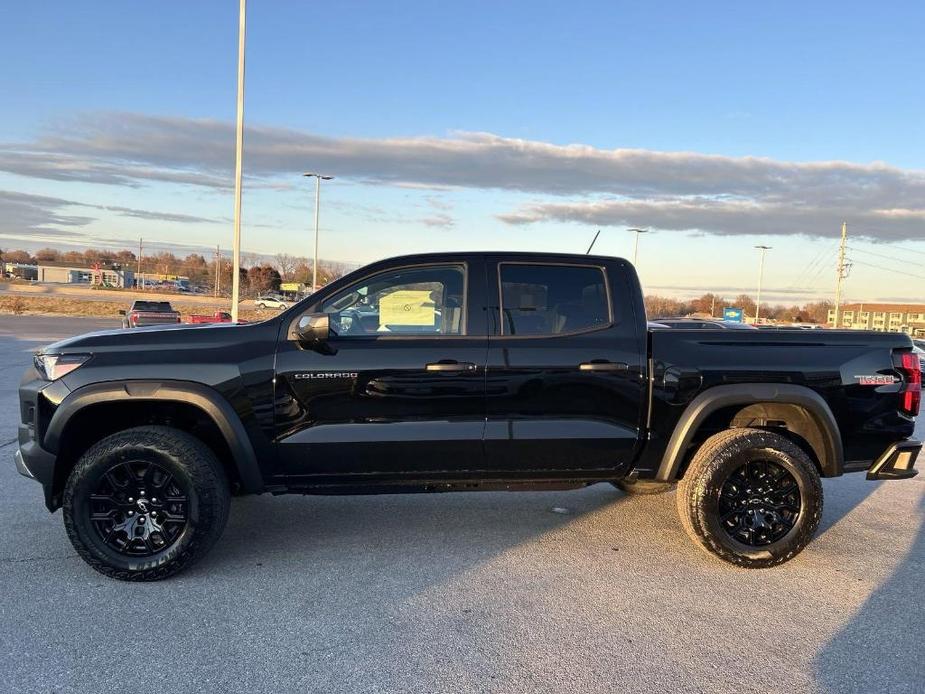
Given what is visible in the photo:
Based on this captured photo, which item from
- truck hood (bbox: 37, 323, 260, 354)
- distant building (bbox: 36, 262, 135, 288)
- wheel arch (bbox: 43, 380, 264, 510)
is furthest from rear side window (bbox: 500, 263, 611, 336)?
distant building (bbox: 36, 262, 135, 288)

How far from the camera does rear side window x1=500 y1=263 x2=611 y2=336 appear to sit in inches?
170

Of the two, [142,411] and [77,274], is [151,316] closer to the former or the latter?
[142,411]

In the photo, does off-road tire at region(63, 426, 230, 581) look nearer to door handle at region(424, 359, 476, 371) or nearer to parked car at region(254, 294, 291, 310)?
door handle at region(424, 359, 476, 371)

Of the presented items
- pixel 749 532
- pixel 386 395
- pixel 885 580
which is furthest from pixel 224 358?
pixel 885 580

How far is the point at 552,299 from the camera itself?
4.43 meters

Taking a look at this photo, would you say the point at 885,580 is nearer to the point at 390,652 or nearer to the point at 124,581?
the point at 390,652

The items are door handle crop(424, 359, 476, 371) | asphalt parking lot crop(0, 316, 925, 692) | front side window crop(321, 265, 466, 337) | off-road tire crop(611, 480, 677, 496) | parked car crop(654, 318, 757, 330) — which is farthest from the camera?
off-road tire crop(611, 480, 677, 496)

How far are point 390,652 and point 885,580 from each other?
10.0 ft

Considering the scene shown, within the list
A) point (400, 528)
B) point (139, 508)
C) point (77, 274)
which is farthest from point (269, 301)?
point (77, 274)

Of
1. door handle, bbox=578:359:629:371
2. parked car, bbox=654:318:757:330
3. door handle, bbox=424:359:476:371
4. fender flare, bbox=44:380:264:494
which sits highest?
parked car, bbox=654:318:757:330

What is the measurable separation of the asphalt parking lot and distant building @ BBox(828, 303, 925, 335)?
5466cm

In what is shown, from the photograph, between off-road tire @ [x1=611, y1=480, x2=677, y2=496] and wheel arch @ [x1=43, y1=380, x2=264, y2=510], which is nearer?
wheel arch @ [x1=43, y1=380, x2=264, y2=510]

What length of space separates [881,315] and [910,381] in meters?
69.2

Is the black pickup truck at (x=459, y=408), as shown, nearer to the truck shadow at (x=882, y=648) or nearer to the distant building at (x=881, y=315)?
the truck shadow at (x=882, y=648)
